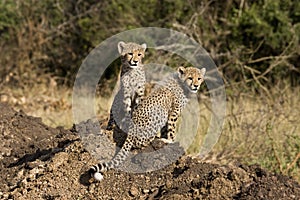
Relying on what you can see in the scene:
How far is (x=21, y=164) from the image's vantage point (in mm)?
6129

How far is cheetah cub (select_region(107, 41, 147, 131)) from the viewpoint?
5309 mm

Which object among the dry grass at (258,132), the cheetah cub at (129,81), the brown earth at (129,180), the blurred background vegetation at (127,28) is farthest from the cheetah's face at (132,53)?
the blurred background vegetation at (127,28)

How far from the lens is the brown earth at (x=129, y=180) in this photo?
4926 millimetres

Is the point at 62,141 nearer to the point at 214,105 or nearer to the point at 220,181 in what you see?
the point at 220,181

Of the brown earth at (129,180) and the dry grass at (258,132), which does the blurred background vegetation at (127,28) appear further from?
the brown earth at (129,180)

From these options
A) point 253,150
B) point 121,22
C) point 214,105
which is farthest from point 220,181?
point 121,22

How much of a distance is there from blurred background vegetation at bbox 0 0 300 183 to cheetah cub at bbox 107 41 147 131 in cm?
340

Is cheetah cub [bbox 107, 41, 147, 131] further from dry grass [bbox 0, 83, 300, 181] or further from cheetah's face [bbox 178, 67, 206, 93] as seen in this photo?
dry grass [bbox 0, 83, 300, 181]

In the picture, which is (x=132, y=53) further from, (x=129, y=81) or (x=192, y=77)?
(x=192, y=77)

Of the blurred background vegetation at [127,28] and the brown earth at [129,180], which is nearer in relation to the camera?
the brown earth at [129,180]

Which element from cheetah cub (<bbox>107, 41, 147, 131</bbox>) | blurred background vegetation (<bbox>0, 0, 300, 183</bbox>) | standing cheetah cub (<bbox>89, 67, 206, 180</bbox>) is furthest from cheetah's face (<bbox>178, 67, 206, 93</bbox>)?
blurred background vegetation (<bbox>0, 0, 300, 183</bbox>)

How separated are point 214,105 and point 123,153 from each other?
3.65 meters

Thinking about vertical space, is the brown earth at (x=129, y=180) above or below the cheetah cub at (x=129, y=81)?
below

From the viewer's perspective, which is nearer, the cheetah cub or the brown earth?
the brown earth
